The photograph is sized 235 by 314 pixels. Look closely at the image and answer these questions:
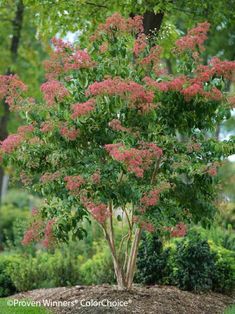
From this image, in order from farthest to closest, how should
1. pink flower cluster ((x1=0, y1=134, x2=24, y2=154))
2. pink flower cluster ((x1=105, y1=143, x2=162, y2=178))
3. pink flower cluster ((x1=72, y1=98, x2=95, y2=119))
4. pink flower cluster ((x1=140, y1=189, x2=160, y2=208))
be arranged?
pink flower cluster ((x1=0, y1=134, x2=24, y2=154)) < pink flower cluster ((x1=140, y1=189, x2=160, y2=208)) < pink flower cluster ((x1=72, y1=98, x2=95, y2=119)) < pink flower cluster ((x1=105, y1=143, x2=162, y2=178))

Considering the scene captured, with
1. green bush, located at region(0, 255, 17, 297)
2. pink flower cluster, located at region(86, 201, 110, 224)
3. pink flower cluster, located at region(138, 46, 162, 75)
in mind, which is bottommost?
green bush, located at region(0, 255, 17, 297)

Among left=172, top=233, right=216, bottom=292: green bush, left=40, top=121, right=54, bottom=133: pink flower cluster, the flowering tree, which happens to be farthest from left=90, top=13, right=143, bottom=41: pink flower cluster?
left=172, top=233, right=216, bottom=292: green bush

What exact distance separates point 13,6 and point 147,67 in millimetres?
10168

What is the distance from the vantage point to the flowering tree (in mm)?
6504

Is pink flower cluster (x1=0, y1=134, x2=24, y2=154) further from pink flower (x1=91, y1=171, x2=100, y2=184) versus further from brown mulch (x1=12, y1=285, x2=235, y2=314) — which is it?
brown mulch (x1=12, y1=285, x2=235, y2=314)

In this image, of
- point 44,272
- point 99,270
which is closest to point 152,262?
point 99,270

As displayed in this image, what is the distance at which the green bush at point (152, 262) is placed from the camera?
9.19m

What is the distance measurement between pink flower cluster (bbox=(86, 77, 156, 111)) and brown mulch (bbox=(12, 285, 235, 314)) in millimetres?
2416

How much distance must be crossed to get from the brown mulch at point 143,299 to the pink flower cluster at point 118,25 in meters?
3.27

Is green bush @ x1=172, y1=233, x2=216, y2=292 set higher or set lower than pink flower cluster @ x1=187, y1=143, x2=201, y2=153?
lower

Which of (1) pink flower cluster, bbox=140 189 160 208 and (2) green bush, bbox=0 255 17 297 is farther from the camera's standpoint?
(2) green bush, bbox=0 255 17 297

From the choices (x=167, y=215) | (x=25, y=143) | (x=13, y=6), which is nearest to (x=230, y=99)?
(x=167, y=215)

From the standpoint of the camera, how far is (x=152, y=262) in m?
9.21

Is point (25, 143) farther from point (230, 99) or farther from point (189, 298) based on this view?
point (189, 298)
